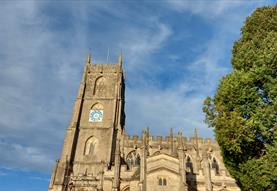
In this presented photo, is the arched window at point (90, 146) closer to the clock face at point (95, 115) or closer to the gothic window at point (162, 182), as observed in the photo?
the clock face at point (95, 115)

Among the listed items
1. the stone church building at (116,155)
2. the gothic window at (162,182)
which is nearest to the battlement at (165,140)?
the stone church building at (116,155)

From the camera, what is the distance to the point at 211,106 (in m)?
15.0

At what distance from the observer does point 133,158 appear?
34938 millimetres

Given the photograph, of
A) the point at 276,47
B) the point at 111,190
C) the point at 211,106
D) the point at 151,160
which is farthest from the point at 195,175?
the point at 276,47

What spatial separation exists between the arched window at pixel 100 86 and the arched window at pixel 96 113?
2.61 m

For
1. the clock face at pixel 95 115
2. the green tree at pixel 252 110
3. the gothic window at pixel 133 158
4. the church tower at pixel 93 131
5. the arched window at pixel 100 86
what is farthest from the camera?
the arched window at pixel 100 86

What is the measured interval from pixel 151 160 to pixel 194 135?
13980 mm

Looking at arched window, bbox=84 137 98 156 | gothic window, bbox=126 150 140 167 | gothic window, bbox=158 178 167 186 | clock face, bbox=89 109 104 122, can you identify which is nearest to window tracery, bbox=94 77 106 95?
clock face, bbox=89 109 104 122

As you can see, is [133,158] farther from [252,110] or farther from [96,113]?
[252,110]

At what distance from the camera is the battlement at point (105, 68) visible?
142 ft

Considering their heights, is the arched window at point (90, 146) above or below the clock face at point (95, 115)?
below

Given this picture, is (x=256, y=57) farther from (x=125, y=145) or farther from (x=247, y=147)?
(x=125, y=145)

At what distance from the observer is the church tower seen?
31.2m

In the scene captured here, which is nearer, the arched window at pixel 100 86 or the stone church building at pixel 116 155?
the stone church building at pixel 116 155
